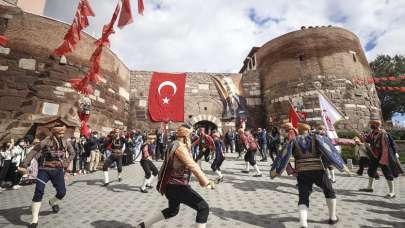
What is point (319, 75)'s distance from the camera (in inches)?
645

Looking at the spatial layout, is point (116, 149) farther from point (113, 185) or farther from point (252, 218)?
point (252, 218)

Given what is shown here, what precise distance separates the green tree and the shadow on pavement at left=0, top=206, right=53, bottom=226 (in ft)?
98.5

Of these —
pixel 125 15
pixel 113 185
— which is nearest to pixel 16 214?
pixel 113 185

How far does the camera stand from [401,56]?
26234 mm

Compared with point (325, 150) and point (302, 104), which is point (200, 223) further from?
point (302, 104)

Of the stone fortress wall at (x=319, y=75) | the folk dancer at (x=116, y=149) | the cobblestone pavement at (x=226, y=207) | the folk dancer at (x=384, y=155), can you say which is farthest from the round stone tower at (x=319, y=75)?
the folk dancer at (x=116, y=149)

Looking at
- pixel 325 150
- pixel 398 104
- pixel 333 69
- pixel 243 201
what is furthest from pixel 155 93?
pixel 398 104

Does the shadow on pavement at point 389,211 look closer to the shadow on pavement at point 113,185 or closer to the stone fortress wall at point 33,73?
the shadow on pavement at point 113,185

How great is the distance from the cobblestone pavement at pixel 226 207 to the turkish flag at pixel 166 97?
10.7 meters

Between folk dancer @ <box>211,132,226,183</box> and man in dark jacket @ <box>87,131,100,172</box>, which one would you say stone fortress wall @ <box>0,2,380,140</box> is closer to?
man in dark jacket @ <box>87,131,100,172</box>

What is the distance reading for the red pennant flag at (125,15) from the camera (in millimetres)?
5570

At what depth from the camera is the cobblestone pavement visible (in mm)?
3936

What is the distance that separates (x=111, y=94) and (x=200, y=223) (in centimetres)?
1384

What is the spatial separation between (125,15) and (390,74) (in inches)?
1160
